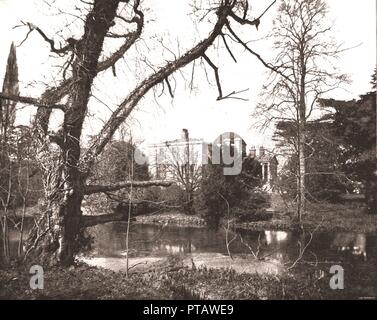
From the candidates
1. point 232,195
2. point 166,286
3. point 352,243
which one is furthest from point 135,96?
point 232,195

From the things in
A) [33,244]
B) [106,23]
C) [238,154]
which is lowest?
[33,244]

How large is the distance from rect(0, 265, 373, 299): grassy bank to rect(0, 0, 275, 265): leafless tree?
1094 mm

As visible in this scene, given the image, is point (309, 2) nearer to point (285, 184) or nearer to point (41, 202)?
→ point (285, 184)

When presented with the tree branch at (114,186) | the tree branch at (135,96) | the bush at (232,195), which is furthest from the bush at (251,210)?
the tree branch at (135,96)

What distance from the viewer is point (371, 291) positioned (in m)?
10.5

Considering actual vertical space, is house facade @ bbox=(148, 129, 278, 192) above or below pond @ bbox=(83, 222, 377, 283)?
Answer: above

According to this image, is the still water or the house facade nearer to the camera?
the still water

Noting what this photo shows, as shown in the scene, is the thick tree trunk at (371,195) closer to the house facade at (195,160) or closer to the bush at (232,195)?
the house facade at (195,160)

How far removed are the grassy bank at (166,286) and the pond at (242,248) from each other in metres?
1.49

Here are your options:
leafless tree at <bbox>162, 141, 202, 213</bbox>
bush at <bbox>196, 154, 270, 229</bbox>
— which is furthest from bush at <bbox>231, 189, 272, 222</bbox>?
leafless tree at <bbox>162, 141, 202, 213</bbox>

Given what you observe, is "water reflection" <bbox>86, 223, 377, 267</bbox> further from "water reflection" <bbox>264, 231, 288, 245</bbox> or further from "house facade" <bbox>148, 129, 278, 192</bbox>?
"house facade" <bbox>148, 129, 278, 192</bbox>

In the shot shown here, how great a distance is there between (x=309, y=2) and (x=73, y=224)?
19496mm

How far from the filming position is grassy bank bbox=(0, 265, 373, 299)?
759cm
